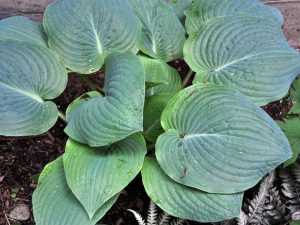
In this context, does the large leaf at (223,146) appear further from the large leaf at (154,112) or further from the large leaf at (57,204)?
the large leaf at (57,204)

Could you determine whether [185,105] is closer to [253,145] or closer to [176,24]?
[253,145]

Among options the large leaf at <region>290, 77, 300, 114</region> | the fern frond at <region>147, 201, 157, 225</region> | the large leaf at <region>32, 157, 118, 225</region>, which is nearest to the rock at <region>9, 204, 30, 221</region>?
the large leaf at <region>32, 157, 118, 225</region>

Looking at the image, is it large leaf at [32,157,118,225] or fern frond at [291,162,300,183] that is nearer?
large leaf at [32,157,118,225]

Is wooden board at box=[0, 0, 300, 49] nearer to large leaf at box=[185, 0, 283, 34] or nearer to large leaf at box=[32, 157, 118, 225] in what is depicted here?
large leaf at box=[185, 0, 283, 34]

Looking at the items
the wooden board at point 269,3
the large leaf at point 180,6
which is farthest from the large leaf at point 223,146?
the wooden board at point 269,3

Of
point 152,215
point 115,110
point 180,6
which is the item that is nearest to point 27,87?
point 115,110

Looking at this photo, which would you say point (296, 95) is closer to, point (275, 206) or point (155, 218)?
point (275, 206)
